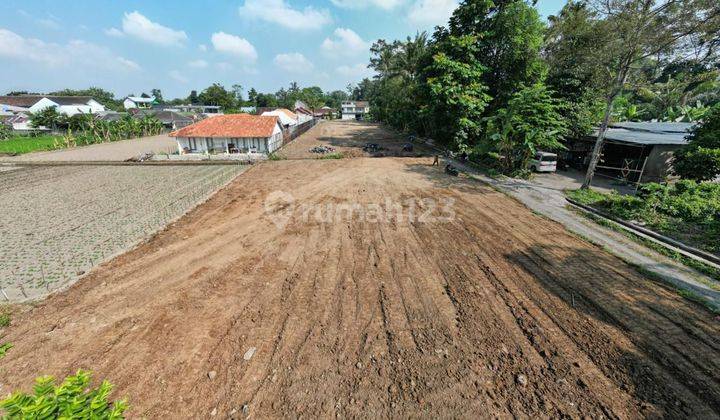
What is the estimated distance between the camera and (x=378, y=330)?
6.78 m

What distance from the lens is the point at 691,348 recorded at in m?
6.07

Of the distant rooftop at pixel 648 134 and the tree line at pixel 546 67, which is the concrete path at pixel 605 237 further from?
the distant rooftop at pixel 648 134

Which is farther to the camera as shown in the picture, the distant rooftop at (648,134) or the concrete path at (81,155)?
the concrete path at (81,155)

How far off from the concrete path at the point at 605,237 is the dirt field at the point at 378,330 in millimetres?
910

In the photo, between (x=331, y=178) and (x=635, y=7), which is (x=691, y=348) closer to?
(x=635, y=7)

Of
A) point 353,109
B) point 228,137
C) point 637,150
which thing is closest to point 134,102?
point 353,109

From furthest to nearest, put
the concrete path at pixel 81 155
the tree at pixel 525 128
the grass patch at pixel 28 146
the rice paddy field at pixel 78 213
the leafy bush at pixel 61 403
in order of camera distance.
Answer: the grass patch at pixel 28 146
the concrete path at pixel 81 155
the tree at pixel 525 128
the rice paddy field at pixel 78 213
the leafy bush at pixel 61 403

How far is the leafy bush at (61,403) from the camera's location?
2.03m

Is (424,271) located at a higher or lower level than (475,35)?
lower

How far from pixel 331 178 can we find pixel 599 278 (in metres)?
15.5

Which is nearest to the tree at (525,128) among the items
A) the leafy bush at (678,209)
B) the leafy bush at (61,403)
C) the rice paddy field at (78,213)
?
the leafy bush at (678,209)

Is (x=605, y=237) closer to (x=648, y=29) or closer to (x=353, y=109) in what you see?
(x=648, y=29)

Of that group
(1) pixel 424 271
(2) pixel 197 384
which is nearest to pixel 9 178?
(2) pixel 197 384

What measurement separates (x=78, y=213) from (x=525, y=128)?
86.2 ft
